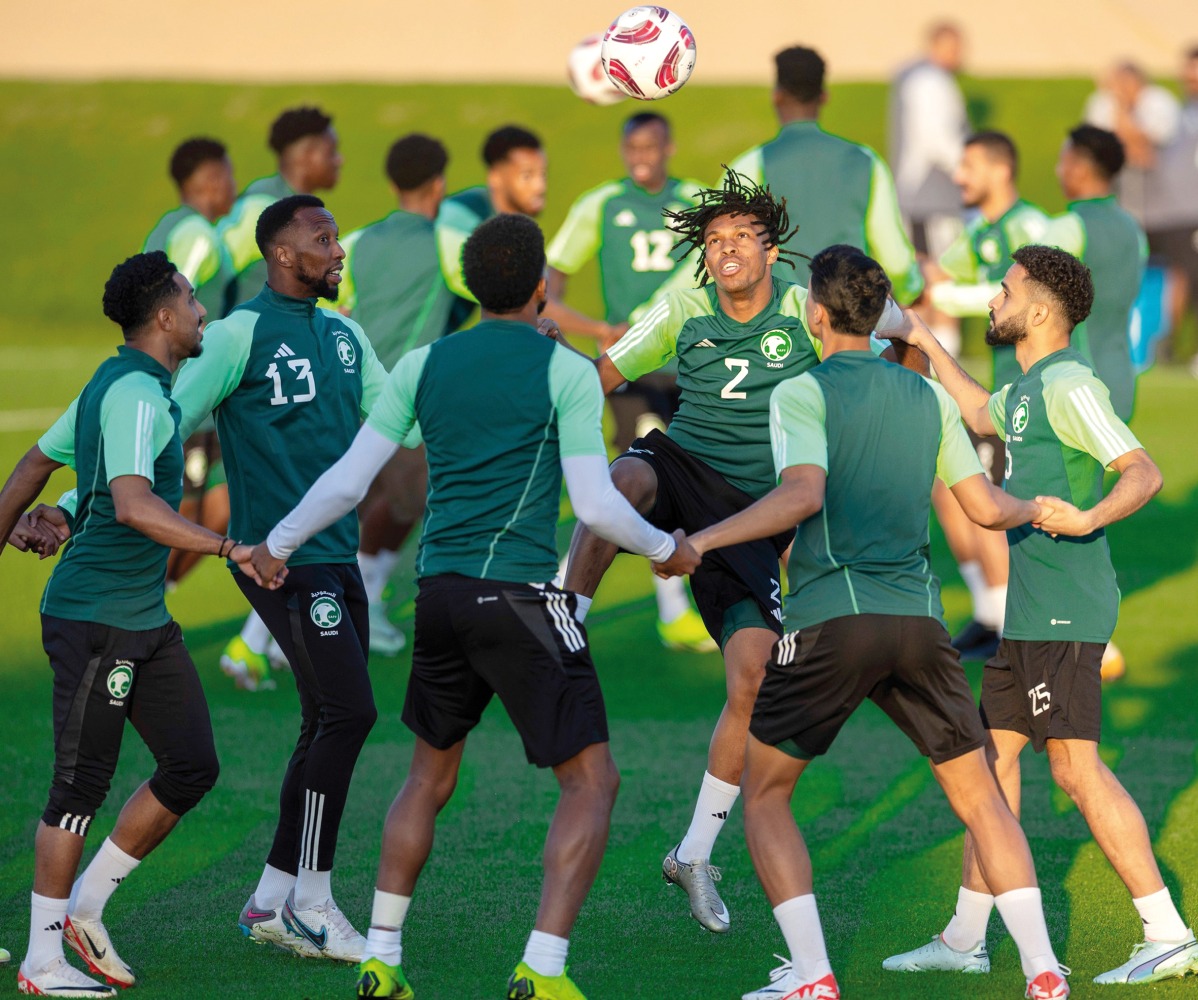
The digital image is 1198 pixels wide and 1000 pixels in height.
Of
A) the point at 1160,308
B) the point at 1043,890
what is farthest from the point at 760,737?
the point at 1160,308

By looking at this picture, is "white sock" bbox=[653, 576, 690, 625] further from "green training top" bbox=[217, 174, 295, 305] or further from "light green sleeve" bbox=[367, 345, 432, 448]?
"light green sleeve" bbox=[367, 345, 432, 448]

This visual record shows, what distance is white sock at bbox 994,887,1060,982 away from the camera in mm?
4828

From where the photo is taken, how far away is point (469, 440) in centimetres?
490

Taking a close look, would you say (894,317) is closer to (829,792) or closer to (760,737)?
(760,737)

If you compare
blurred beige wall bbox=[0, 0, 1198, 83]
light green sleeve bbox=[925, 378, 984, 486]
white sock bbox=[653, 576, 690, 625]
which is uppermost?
blurred beige wall bbox=[0, 0, 1198, 83]

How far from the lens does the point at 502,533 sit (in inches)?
194

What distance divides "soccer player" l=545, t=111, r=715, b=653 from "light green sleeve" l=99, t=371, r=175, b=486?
552 centimetres

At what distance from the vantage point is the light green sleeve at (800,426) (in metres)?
4.79

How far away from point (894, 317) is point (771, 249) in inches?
26.5

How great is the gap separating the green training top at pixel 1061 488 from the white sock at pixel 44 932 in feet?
10.3

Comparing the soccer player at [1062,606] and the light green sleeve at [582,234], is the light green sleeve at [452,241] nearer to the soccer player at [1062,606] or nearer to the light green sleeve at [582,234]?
the light green sleeve at [582,234]

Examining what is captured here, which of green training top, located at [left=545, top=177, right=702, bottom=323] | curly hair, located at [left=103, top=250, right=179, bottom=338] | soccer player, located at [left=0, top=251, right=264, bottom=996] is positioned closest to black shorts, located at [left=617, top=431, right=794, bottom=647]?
soccer player, located at [left=0, top=251, right=264, bottom=996]

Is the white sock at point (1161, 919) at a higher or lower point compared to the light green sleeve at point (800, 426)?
lower

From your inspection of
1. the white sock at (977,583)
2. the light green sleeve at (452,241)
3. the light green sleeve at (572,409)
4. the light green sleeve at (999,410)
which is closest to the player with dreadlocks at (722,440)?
the light green sleeve at (999,410)
